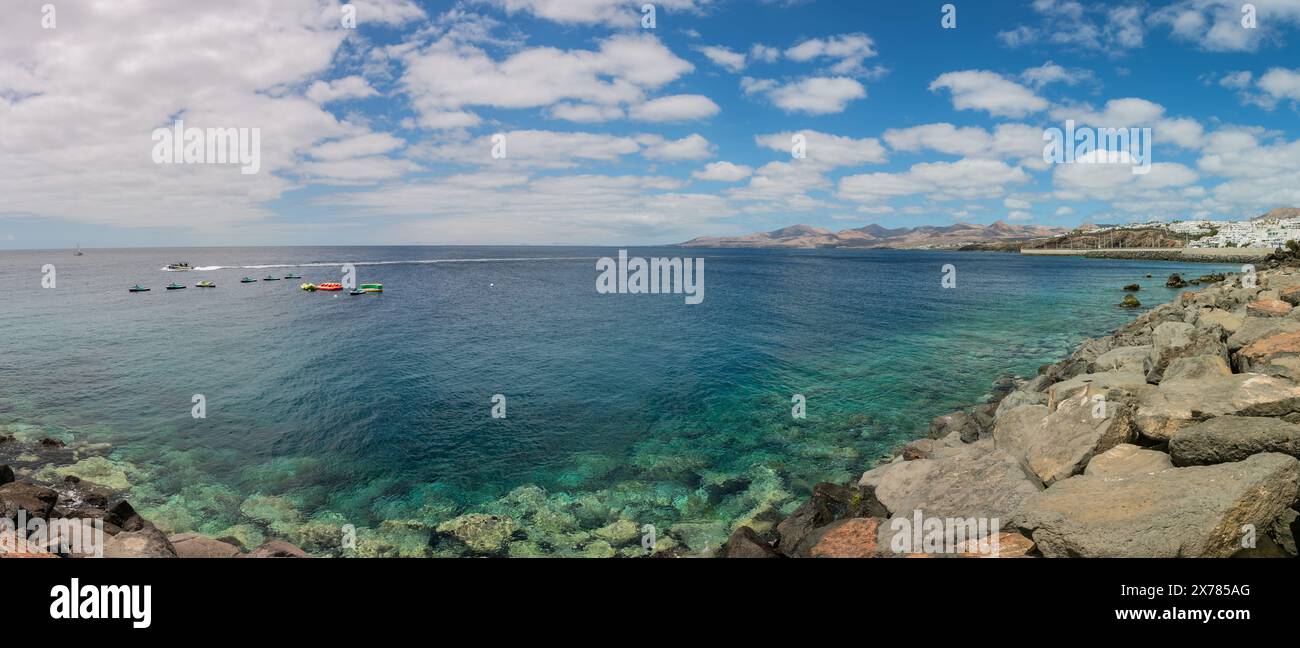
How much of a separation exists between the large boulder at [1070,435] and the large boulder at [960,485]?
48 centimetres

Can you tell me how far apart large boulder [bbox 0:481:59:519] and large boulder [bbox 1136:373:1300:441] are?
3080cm

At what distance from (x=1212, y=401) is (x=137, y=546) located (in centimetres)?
2631

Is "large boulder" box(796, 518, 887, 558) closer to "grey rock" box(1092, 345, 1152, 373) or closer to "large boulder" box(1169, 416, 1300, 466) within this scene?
"large boulder" box(1169, 416, 1300, 466)

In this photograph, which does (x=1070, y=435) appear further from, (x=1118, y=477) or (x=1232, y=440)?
(x=1232, y=440)

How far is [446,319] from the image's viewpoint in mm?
63531

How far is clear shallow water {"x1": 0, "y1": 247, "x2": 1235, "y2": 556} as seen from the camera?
19703 millimetres

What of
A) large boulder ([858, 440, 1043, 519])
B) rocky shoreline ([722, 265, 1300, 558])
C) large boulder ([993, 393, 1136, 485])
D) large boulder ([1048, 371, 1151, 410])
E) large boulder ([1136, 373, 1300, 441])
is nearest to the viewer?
rocky shoreline ([722, 265, 1300, 558])

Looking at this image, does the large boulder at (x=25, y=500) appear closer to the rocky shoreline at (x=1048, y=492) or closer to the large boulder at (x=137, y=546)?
the rocky shoreline at (x=1048, y=492)

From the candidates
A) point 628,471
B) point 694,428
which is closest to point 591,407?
point 694,428

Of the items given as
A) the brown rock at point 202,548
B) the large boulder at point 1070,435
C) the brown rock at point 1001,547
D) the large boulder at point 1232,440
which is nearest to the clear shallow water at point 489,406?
the brown rock at point 202,548

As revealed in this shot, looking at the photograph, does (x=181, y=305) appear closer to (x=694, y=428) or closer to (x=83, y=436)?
(x=83, y=436)

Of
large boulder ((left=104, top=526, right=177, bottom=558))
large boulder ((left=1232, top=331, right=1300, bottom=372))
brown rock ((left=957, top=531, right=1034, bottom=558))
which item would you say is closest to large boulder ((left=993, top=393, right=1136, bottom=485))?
brown rock ((left=957, top=531, right=1034, bottom=558))

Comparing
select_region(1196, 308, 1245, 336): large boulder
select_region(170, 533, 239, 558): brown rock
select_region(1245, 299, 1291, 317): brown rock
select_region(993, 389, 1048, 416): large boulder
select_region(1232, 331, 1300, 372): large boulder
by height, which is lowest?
select_region(170, 533, 239, 558): brown rock

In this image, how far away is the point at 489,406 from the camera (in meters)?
30.2
